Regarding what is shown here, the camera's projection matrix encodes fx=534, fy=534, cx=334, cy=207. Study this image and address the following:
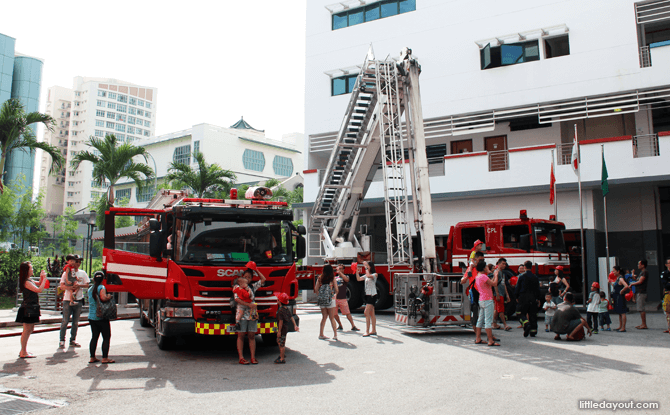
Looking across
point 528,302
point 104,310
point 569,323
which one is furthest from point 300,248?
point 569,323

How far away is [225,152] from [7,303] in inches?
2610

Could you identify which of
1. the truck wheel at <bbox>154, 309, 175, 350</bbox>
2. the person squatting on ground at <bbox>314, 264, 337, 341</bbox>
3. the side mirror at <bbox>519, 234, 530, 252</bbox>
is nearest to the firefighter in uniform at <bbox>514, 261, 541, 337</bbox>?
the side mirror at <bbox>519, 234, 530, 252</bbox>

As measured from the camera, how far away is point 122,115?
404ft

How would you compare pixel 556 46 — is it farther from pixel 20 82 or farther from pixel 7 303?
pixel 20 82

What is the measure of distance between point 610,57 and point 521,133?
416 cm

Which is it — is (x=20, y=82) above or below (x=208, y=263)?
above

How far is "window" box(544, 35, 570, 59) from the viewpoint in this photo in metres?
21.2

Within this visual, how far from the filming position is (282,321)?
888cm

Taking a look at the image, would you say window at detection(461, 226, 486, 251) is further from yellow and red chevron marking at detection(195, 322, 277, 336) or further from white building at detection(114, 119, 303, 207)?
white building at detection(114, 119, 303, 207)

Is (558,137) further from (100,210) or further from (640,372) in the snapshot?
(100,210)

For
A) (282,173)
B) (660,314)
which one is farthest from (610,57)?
(282,173)

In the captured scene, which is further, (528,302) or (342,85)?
(342,85)

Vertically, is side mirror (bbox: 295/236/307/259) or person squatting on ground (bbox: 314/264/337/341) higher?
side mirror (bbox: 295/236/307/259)

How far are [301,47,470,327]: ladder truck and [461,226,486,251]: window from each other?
3.62ft
